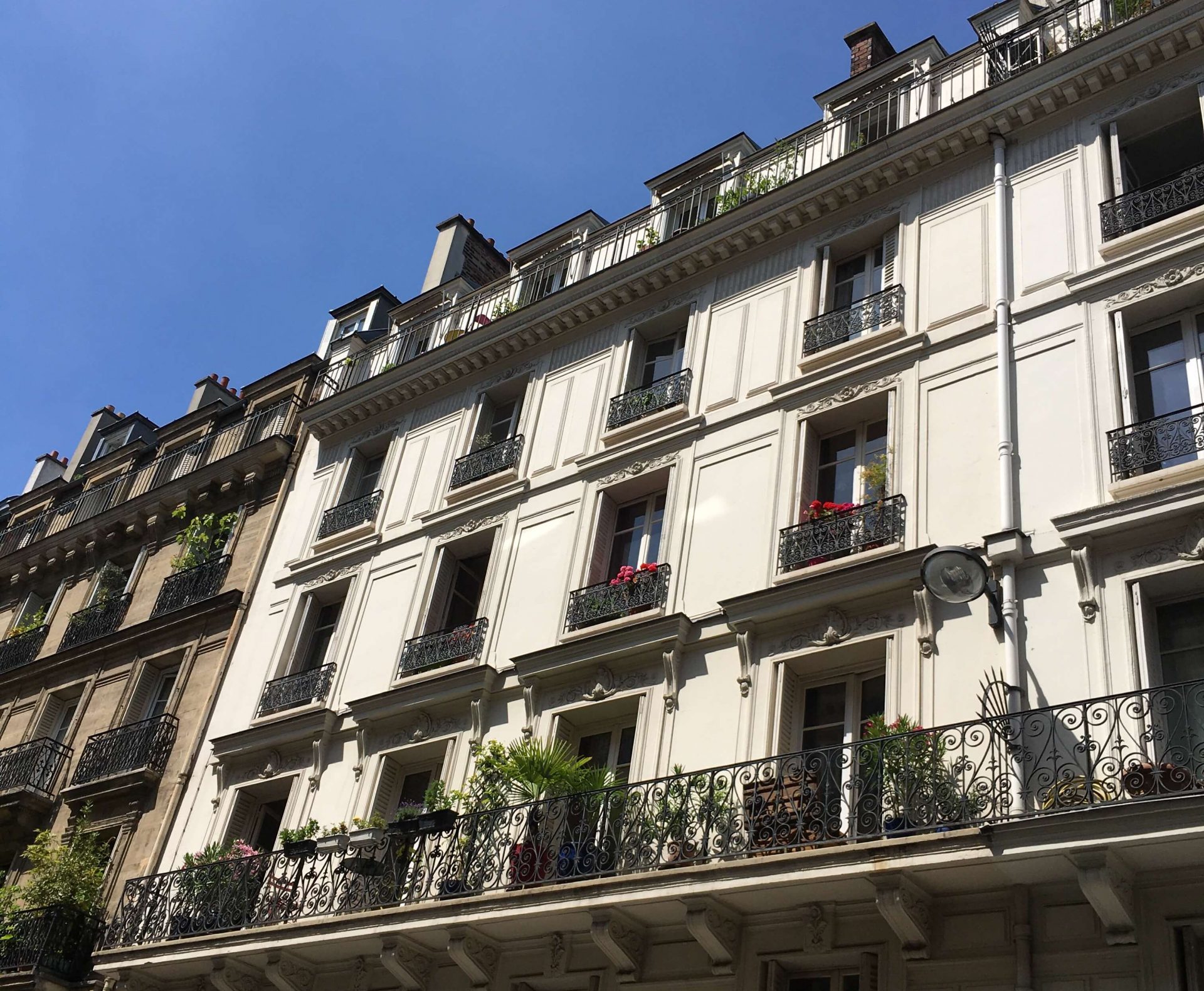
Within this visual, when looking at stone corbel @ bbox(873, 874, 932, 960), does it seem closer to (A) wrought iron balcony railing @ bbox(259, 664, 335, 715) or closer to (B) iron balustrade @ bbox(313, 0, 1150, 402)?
(A) wrought iron balcony railing @ bbox(259, 664, 335, 715)

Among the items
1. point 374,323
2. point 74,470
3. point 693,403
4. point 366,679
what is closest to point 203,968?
point 366,679

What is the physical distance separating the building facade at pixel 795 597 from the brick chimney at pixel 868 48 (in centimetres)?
6

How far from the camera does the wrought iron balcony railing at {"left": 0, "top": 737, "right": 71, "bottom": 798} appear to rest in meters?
19.5

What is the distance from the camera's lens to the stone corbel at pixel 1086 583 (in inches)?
396

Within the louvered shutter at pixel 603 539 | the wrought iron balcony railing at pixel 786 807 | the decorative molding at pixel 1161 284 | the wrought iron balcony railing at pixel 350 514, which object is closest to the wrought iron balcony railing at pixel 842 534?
the wrought iron balcony railing at pixel 786 807

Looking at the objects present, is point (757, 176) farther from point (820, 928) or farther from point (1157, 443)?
point (820, 928)

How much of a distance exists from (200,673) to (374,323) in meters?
7.44

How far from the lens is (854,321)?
14.1m

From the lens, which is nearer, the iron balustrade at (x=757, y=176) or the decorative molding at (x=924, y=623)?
the decorative molding at (x=924, y=623)

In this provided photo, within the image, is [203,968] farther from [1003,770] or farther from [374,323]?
[374,323]

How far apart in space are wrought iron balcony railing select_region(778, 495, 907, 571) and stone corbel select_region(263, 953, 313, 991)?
6563 millimetres

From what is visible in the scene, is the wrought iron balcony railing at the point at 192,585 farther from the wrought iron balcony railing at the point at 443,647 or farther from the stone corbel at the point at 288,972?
the stone corbel at the point at 288,972

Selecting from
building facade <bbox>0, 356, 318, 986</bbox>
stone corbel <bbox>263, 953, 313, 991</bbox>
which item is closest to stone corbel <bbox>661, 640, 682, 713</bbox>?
stone corbel <bbox>263, 953, 313, 991</bbox>

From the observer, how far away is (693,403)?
49.3 feet
